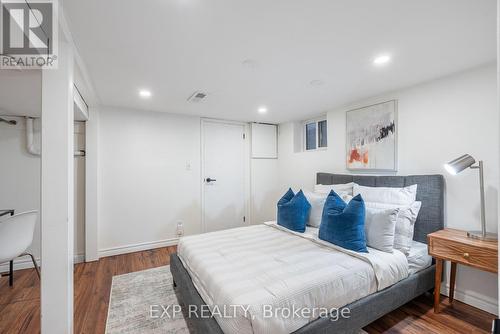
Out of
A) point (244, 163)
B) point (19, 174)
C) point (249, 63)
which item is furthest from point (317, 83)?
point (19, 174)

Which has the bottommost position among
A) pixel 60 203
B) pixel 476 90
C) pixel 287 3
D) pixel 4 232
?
pixel 4 232

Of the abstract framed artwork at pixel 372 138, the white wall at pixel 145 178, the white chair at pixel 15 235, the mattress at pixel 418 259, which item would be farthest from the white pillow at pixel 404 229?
the white chair at pixel 15 235

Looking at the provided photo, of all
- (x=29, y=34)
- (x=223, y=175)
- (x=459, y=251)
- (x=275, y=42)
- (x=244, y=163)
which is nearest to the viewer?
(x=29, y=34)

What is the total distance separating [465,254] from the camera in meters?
1.75

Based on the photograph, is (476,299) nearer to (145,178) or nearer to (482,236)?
(482,236)

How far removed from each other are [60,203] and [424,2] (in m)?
2.55

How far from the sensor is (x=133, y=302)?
2102 mm

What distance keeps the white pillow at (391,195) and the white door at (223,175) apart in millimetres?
2358

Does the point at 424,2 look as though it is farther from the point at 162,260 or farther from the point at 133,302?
the point at 162,260

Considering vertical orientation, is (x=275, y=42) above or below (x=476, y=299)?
above

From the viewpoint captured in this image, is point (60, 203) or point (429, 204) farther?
point (429, 204)

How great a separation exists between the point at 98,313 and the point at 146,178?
1.93 metres

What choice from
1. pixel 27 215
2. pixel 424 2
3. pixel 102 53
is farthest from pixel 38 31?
pixel 424 2

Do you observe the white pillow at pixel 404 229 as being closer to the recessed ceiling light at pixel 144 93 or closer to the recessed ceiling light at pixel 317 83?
the recessed ceiling light at pixel 317 83
